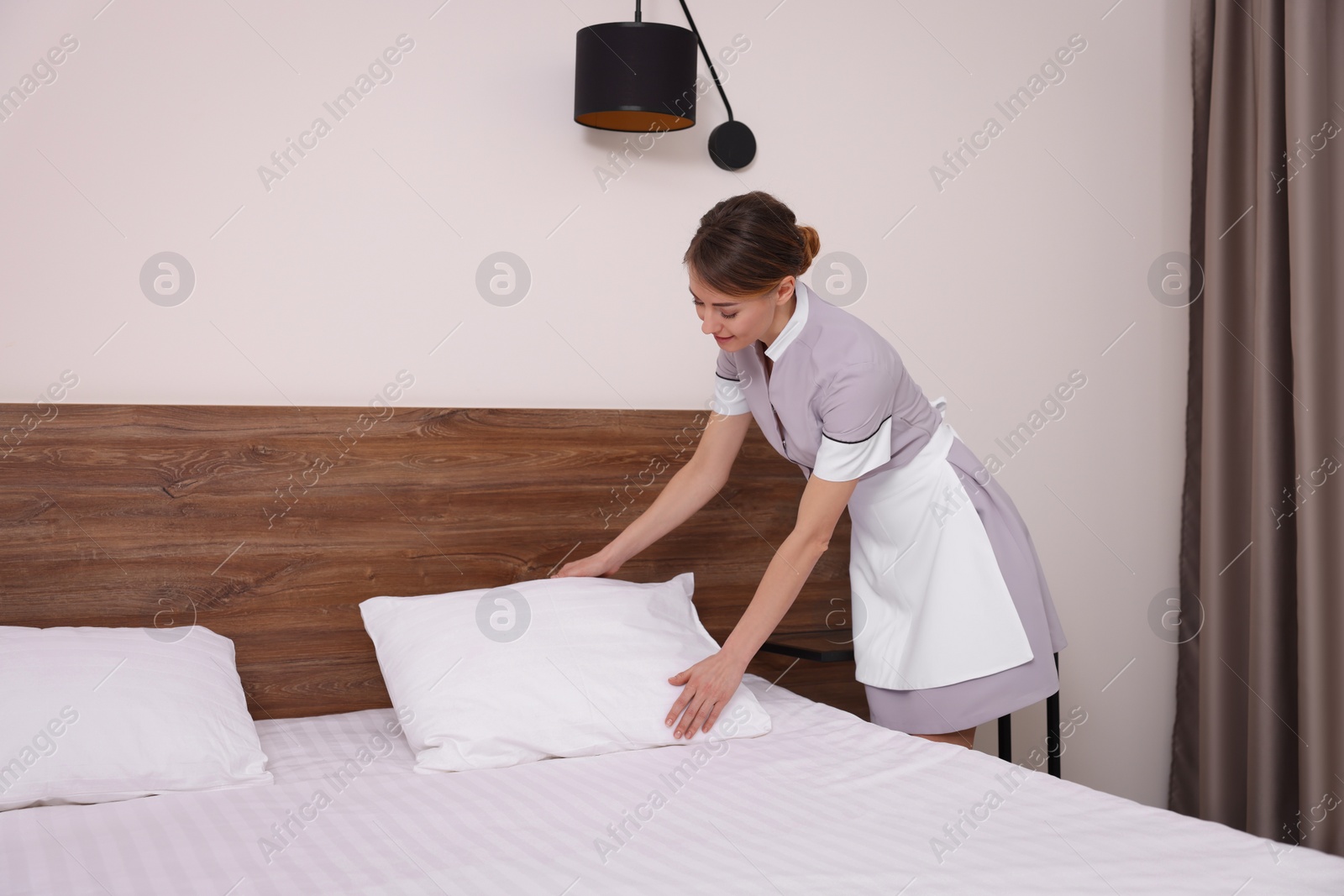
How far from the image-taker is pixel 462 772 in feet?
5.65

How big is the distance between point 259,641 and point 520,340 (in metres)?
0.80

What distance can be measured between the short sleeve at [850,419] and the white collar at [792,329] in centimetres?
13

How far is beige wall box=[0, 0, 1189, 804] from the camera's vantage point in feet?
6.50

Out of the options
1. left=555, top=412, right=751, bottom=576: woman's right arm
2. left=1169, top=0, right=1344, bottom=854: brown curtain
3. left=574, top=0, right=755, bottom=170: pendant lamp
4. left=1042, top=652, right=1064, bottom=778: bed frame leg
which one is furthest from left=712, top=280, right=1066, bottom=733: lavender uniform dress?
left=1169, top=0, right=1344, bottom=854: brown curtain

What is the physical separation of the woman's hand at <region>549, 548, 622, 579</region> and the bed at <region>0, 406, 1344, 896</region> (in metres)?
0.10

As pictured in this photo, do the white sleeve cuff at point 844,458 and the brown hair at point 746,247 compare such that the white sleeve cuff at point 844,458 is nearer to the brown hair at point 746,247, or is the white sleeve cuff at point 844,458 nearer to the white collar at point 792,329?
the white collar at point 792,329

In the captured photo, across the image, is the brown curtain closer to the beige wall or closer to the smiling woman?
the beige wall

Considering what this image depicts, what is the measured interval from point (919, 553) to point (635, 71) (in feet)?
3.62

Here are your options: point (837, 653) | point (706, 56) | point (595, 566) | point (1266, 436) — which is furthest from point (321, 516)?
point (1266, 436)

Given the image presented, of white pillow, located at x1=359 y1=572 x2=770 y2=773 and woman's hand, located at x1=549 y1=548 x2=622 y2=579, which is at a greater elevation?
woman's hand, located at x1=549 y1=548 x2=622 y2=579

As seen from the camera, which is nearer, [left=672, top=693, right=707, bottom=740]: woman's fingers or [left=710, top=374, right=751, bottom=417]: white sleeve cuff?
[left=672, top=693, right=707, bottom=740]: woman's fingers

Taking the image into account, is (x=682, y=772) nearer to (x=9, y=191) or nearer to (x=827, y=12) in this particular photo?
(x=9, y=191)

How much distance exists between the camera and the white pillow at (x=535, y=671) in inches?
69.4

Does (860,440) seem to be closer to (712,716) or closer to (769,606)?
(769,606)
